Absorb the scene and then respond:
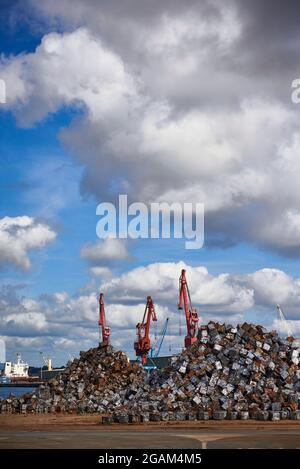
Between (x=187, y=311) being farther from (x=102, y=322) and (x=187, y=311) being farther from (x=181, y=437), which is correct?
(x=181, y=437)

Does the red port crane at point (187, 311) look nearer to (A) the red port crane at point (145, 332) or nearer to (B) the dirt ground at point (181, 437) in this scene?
(A) the red port crane at point (145, 332)

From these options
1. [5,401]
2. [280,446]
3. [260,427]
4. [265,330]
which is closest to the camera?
[280,446]

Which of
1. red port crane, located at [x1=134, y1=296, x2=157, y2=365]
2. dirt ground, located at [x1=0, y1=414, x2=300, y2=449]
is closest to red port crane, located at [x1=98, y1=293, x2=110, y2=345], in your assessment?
red port crane, located at [x1=134, y1=296, x2=157, y2=365]

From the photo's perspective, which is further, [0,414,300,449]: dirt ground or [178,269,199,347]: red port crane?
[178,269,199,347]: red port crane

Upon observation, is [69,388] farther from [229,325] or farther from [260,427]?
[260,427]

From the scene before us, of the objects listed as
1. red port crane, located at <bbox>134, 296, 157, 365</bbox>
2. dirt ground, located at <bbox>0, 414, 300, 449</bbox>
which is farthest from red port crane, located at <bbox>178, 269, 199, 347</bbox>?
dirt ground, located at <bbox>0, 414, 300, 449</bbox>

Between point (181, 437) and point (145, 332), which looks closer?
point (181, 437)

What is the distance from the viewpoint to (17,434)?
31891 mm

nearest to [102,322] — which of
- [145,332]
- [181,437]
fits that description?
[145,332]

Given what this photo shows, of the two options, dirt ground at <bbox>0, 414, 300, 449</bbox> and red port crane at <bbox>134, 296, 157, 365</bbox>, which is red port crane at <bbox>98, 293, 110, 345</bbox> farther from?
dirt ground at <bbox>0, 414, 300, 449</bbox>

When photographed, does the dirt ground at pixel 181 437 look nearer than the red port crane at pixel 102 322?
Yes

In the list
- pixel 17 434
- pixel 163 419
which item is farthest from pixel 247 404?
pixel 17 434

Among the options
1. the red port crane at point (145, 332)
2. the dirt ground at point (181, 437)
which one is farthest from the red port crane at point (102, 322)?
the dirt ground at point (181, 437)
